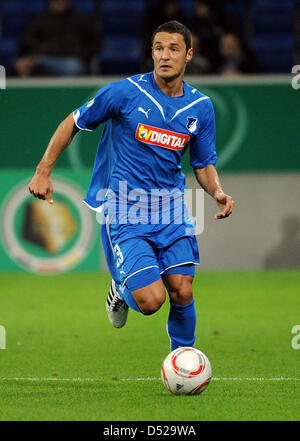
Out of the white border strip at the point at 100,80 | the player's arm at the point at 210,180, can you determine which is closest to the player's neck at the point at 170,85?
the player's arm at the point at 210,180

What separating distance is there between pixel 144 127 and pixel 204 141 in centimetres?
49

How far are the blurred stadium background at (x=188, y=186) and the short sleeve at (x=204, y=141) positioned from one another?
1795 millimetres

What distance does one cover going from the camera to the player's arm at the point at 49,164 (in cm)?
602

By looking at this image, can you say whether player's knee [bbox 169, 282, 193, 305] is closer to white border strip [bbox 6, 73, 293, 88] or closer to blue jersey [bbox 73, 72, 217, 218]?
blue jersey [bbox 73, 72, 217, 218]

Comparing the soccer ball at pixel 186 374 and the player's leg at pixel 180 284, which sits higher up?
the player's leg at pixel 180 284

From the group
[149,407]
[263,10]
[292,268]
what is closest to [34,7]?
[263,10]

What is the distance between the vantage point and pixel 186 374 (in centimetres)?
587

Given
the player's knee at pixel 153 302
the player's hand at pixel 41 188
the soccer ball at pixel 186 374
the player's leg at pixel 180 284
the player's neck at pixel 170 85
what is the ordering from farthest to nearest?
the player's neck at pixel 170 85
the player's leg at pixel 180 284
the player's knee at pixel 153 302
the player's hand at pixel 41 188
the soccer ball at pixel 186 374

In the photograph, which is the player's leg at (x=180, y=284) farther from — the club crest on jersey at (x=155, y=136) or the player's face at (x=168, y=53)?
the player's face at (x=168, y=53)

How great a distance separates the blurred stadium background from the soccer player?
155cm

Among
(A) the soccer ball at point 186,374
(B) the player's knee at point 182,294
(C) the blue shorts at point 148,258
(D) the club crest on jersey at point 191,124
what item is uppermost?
(D) the club crest on jersey at point 191,124

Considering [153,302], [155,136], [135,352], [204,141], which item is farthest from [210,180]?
[135,352]

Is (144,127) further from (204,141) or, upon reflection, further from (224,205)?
(224,205)

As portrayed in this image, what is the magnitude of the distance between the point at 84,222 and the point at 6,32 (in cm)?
418
